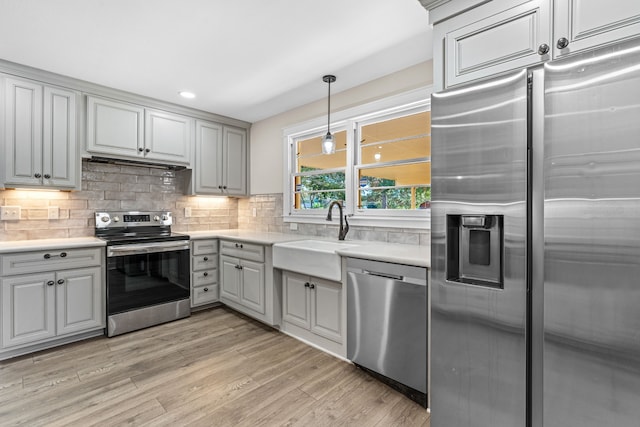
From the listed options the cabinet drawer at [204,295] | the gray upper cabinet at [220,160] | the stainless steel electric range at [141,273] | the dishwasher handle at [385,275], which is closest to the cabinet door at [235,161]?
the gray upper cabinet at [220,160]

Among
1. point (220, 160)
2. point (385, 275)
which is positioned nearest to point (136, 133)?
point (220, 160)

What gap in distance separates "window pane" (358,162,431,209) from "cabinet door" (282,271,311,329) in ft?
3.06

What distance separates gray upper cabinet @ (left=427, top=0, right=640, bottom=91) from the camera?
1.19 meters

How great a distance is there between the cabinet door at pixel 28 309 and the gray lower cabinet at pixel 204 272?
1187 mm

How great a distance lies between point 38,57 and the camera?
2.44 m

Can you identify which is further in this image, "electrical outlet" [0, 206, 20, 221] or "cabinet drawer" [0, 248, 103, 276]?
"electrical outlet" [0, 206, 20, 221]

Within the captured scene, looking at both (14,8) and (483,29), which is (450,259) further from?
(14,8)

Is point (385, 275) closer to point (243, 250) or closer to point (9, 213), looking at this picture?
point (243, 250)

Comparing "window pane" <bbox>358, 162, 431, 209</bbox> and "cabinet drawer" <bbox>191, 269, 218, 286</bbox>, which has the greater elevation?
"window pane" <bbox>358, 162, 431, 209</bbox>

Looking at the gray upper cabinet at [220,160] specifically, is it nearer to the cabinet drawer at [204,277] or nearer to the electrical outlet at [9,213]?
the cabinet drawer at [204,277]

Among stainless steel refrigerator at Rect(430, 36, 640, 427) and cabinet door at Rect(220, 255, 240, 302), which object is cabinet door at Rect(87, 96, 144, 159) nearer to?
cabinet door at Rect(220, 255, 240, 302)

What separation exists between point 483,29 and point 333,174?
2030 millimetres

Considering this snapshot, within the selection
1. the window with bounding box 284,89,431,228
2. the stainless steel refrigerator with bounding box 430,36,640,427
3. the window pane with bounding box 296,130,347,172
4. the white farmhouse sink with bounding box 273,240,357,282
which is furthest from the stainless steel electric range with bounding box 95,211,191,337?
the stainless steel refrigerator with bounding box 430,36,640,427

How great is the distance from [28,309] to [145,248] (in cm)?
93
